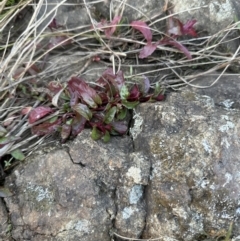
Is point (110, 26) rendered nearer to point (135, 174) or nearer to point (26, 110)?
point (26, 110)

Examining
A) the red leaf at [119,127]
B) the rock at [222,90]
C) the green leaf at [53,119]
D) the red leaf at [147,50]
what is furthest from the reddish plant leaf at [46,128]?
the rock at [222,90]

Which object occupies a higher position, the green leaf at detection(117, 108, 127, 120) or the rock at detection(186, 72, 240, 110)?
the green leaf at detection(117, 108, 127, 120)

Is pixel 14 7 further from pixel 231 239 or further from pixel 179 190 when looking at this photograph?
pixel 231 239

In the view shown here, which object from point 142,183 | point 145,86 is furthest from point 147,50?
point 142,183

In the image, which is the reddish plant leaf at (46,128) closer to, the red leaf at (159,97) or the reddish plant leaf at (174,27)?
the red leaf at (159,97)

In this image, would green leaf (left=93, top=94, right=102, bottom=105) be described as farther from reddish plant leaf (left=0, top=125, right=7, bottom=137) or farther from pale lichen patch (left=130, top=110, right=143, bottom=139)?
reddish plant leaf (left=0, top=125, right=7, bottom=137)

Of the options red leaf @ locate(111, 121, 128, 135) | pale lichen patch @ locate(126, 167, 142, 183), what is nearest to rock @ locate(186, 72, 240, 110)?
red leaf @ locate(111, 121, 128, 135)
